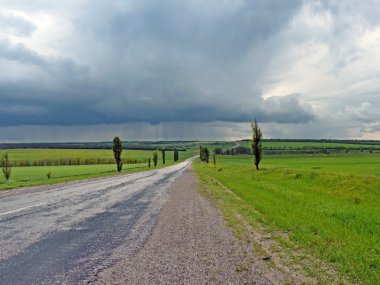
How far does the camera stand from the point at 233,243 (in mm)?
8906

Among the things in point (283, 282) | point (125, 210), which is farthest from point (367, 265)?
point (125, 210)

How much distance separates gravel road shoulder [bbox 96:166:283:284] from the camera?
243 inches

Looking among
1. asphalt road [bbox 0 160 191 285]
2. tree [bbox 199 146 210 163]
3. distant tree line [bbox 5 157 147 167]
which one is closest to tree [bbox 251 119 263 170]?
asphalt road [bbox 0 160 191 285]

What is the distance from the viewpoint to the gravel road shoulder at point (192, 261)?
6.16m

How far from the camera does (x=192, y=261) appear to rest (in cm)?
728

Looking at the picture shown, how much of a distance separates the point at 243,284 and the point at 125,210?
32.2 ft

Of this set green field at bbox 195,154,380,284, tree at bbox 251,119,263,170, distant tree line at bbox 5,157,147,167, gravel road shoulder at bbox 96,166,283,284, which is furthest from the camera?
distant tree line at bbox 5,157,147,167

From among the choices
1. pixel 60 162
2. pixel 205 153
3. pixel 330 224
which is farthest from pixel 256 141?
pixel 60 162

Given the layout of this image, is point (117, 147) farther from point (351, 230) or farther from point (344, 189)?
point (351, 230)

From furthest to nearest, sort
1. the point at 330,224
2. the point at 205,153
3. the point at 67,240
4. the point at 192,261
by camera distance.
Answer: the point at 205,153
the point at 330,224
the point at 67,240
the point at 192,261

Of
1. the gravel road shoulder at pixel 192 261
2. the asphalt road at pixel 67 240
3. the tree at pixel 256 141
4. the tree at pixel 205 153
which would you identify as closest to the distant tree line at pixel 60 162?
the tree at pixel 205 153

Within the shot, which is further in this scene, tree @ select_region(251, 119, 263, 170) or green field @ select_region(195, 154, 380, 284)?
tree @ select_region(251, 119, 263, 170)

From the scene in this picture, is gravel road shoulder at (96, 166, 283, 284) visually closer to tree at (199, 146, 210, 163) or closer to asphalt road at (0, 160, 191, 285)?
asphalt road at (0, 160, 191, 285)

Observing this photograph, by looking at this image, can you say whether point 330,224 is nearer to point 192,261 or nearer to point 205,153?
Result: point 192,261
